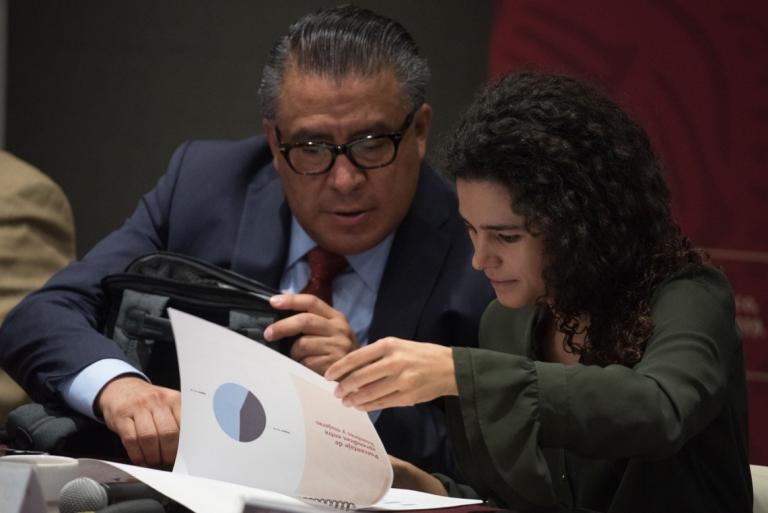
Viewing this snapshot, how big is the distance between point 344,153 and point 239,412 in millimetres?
893

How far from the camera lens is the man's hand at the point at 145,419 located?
2059 millimetres

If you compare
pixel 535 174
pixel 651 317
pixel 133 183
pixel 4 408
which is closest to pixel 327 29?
pixel 535 174

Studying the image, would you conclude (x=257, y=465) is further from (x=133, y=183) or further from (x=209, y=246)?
(x=133, y=183)

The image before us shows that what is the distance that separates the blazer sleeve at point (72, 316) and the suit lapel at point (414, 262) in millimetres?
531

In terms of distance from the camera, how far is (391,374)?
5.19ft

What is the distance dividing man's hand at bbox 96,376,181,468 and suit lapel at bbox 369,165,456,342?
0.54 m

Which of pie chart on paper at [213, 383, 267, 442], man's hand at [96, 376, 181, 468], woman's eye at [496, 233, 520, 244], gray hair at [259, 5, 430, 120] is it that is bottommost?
man's hand at [96, 376, 181, 468]

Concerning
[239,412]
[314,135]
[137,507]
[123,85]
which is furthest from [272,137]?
[123,85]

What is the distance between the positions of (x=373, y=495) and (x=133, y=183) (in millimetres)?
2744

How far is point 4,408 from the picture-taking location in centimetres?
311

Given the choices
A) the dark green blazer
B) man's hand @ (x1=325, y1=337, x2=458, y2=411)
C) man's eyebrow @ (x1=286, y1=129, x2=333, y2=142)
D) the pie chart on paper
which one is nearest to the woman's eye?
the dark green blazer

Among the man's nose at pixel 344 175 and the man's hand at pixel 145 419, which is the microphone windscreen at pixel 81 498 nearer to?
the man's hand at pixel 145 419

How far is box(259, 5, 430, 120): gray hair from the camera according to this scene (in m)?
2.55

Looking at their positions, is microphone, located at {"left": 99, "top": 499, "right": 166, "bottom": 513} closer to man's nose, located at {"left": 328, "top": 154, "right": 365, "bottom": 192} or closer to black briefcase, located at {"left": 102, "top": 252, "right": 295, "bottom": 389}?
black briefcase, located at {"left": 102, "top": 252, "right": 295, "bottom": 389}
